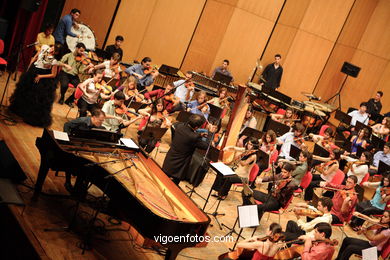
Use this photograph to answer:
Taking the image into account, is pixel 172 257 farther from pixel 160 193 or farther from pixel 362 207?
pixel 362 207

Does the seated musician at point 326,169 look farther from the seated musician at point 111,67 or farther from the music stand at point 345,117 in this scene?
the seated musician at point 111,67

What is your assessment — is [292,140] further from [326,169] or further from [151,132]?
[151,132]

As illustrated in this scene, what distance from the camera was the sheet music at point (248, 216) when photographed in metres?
5.36

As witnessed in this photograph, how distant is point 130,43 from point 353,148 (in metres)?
5.75

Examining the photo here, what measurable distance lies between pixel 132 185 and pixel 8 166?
57.9 inches

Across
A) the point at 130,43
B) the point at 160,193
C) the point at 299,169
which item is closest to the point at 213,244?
the point at 160,193

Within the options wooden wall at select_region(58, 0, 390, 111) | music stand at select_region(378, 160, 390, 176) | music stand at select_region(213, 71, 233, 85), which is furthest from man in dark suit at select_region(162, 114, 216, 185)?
wooden wall at select_region(58, 0, 390, 111)

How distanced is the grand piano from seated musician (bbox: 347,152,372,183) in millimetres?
4759

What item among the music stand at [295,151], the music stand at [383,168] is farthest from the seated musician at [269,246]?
the music stand at [383,168]

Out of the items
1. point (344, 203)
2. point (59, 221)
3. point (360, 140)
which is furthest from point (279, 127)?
point (59, 221)

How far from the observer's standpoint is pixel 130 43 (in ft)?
38.8

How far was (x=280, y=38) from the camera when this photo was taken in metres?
13.4

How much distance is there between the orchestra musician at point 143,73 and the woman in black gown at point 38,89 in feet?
8.01

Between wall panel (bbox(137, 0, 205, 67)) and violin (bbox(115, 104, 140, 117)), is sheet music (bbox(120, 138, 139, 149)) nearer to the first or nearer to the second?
violin (bbox(115, 104, 140, 117))
